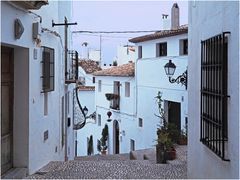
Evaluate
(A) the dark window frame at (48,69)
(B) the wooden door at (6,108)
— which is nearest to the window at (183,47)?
(A) the dark window frame at (48,69)

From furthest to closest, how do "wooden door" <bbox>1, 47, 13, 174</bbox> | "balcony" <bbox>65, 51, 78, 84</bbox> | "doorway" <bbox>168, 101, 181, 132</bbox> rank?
"doorway" <bbox>168, 101, 181, 132</bbox> < "balcony" <bbox>65, 51, 78, 84</bbox> < "wooden door" <bbox>1, 47, 13, 174</bbox>

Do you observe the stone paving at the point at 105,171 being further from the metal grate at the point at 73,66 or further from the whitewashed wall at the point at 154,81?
the whitewashed wall at the point at 154,81

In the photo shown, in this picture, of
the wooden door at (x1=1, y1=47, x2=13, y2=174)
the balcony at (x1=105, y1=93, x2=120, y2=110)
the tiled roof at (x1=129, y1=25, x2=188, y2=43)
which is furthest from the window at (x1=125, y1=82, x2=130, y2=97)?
the wooden door at (x1=1, y1=47, x2=13, y2=174)

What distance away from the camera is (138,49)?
2423 cm

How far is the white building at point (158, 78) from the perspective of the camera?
18234mm

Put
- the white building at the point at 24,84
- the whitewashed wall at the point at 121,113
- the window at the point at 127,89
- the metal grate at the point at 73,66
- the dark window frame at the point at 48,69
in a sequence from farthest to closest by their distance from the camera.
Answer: the window at the point at 127,89 < the whitewashed wall at the point at 121,113 < the metal grate at the point at 73,66 < the dark window frame at the point at 48,69 < the white building at the point at 24,84

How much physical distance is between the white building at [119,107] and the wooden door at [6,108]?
1671cm

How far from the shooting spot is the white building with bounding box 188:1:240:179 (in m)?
4.22

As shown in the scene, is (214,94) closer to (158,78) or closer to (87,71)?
(158,78)

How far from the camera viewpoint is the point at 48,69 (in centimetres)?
938

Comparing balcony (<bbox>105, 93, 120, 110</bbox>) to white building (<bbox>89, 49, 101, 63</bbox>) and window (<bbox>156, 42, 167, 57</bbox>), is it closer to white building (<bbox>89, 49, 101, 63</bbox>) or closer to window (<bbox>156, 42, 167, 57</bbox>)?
window (<bbox>156, 42, 167, 57</bbox>)

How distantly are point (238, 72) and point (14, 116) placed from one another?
4574 mm

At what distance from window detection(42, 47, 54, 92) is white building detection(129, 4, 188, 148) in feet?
27.5

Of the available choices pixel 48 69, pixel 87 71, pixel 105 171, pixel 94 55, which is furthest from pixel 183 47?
pixel 94 55
